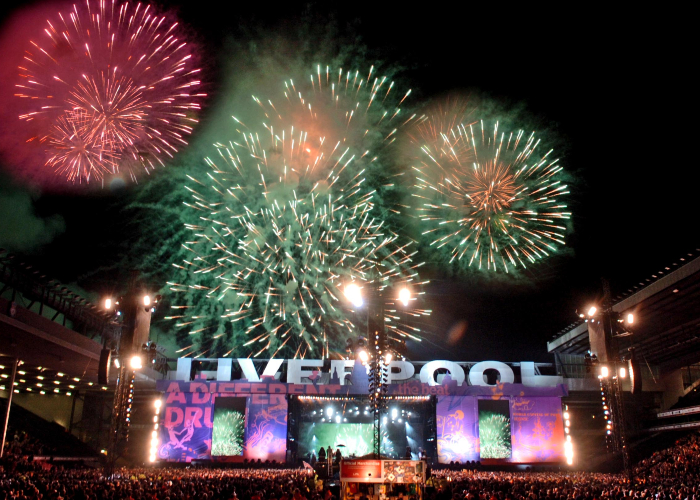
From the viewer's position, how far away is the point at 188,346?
52125mm

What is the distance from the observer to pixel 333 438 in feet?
136

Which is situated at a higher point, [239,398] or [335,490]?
[239,398]

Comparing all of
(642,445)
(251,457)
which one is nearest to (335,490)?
(251,457)

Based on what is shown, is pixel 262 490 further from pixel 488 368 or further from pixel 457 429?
pixel 488 368

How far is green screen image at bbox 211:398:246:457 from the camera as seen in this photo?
35.5 meters

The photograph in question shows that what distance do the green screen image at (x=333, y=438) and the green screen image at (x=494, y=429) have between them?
874 cm

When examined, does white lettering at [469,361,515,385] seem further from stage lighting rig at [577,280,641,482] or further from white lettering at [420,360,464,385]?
stage lighting rig at [577,280,641,482]

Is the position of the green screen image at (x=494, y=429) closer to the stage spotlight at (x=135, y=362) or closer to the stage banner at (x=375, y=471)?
the stage banner at (x=375, y=471)

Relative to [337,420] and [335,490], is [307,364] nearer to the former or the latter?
[337,420]

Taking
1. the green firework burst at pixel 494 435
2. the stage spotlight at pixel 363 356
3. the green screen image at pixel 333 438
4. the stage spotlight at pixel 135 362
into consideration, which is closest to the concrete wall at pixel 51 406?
the green screen image at pixel 333 438

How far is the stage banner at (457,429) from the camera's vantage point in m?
35.5

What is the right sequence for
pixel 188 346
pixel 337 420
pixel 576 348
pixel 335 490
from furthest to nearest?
pixel 188 346 → pixel 576 348 → pixel 337 420 → pixel 335 490

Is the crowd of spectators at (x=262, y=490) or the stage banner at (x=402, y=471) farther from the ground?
the stage banner at (x=402, y=471)

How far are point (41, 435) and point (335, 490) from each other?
76.2 ft
